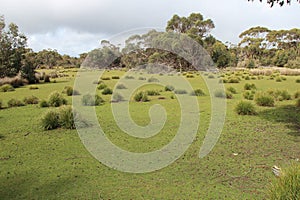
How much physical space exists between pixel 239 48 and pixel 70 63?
165 feet

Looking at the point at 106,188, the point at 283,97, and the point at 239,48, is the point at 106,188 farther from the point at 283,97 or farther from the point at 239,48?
the point at 239,48

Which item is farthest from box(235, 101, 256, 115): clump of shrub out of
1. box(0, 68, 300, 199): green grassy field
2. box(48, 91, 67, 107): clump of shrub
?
box(48, 91, 67, 107): clump of shrub

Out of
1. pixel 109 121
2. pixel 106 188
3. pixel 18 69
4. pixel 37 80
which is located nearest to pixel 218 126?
pixel 109 121

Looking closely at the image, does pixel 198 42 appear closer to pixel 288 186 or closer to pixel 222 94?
pixel 222 94

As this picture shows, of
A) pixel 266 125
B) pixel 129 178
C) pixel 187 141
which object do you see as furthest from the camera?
pixel 266 125

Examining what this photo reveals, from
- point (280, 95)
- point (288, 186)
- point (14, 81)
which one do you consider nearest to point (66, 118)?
point (288, 186)

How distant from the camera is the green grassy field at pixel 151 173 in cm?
403

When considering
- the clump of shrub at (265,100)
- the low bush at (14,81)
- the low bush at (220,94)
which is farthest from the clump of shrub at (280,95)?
the low bush at (14,81)

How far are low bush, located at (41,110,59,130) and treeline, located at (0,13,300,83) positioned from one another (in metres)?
19.5

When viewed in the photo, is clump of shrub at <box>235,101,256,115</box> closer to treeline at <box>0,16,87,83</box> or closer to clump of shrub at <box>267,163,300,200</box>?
clump of shrub at <box>267,163,300,200</box>

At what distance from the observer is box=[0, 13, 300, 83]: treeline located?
27562 mm

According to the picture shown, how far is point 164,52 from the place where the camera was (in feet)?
151

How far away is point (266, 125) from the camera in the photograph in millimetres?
7891

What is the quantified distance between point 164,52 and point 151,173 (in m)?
42.3
